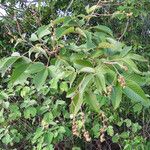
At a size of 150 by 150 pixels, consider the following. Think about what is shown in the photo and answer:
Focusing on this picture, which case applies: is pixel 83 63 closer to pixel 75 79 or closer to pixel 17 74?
pixel 17 74

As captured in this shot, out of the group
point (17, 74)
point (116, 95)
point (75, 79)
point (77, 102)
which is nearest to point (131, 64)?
point (116, 95)

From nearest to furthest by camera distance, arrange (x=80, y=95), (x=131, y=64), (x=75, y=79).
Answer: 1. (x=80, y=95)
2. (x=131, y=64)
3. (x=75, y=79)

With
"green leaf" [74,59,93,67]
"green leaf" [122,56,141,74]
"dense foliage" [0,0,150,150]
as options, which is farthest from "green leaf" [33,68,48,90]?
"green leaf" [122,56,141,74]

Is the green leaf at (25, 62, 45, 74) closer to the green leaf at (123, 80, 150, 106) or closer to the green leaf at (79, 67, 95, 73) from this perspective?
the green leaf at (79, 67, 95, 73)

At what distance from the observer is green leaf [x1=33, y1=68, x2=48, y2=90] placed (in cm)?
123

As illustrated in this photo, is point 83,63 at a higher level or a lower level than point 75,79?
higher

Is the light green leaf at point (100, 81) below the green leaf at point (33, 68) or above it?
below

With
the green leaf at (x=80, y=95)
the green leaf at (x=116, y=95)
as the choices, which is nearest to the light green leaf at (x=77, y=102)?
the green leaf at (x=80, y=95)

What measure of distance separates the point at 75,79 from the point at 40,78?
1.49ft

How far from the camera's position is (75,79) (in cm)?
168

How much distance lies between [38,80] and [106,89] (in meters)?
0.24

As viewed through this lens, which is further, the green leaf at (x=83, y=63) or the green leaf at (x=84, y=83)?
the green leaf at (x=83, y=63)

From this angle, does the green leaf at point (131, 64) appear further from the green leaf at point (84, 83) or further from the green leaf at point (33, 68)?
the green leaf at point (33, 68)

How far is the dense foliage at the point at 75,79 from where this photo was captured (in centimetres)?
114
